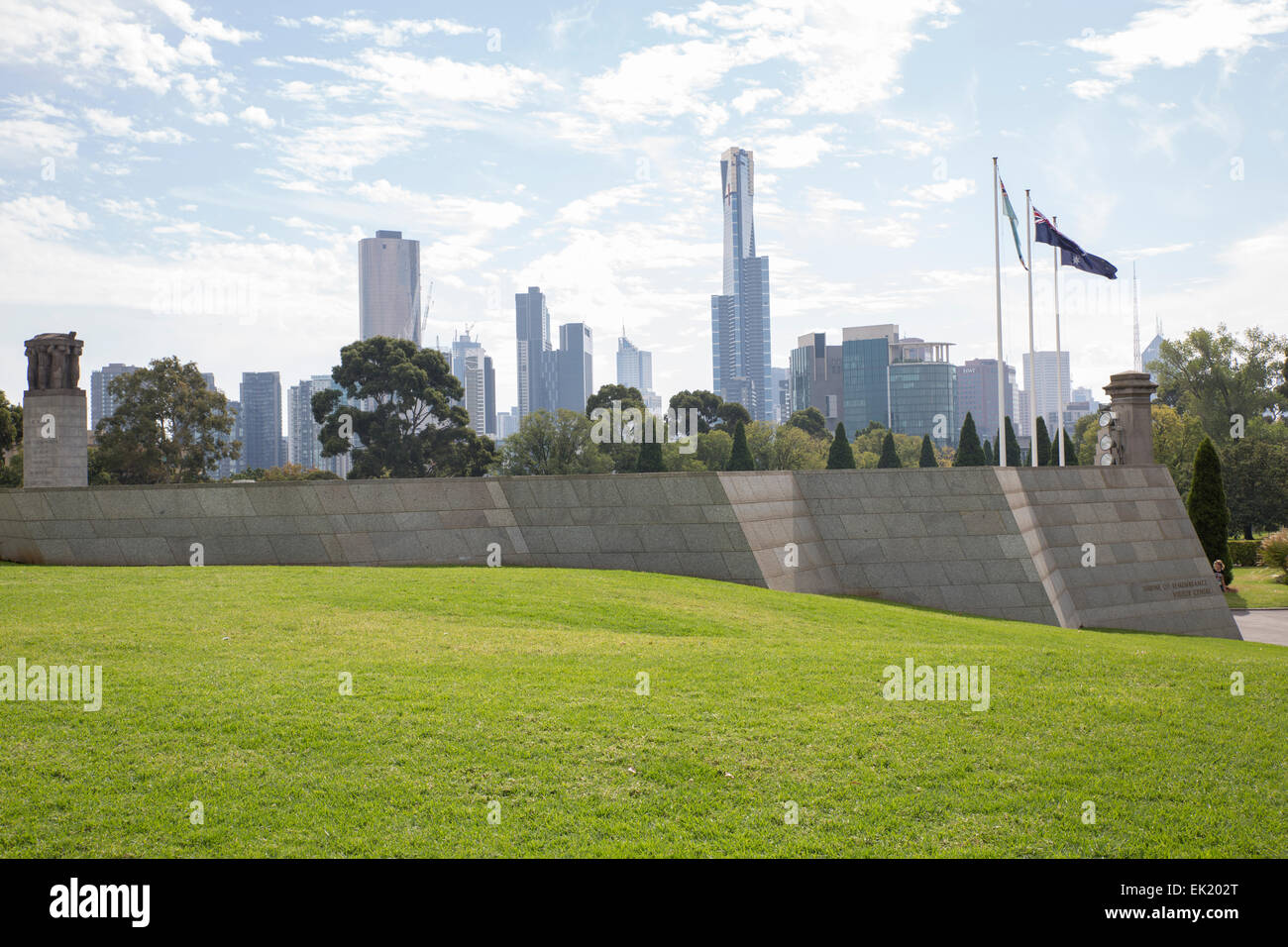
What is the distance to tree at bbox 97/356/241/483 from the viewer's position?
57.5 m

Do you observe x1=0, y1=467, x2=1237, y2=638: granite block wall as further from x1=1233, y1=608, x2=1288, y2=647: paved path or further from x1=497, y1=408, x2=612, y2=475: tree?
x1=497, y1=408, x2=612, y2=475: tree

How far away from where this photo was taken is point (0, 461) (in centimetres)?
5419

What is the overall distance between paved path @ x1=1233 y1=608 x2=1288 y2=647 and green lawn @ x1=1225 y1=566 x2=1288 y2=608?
1.04m

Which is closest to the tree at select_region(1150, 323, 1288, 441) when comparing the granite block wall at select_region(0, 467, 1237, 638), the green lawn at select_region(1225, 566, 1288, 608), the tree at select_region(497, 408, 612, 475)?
the green lawn at select_region(1225, 566, 1288, 608)

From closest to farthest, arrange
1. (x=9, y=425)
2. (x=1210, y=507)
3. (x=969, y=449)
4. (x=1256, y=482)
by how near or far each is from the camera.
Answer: (x=1210, y=507) → (x=9, y=425) → (x=1256, y=482) → (x=969, y=449)

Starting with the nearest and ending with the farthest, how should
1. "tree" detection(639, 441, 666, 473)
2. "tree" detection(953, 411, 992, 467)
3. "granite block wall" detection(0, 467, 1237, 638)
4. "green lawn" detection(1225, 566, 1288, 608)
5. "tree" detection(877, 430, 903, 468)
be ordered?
"granite block wall" detection(0, 467, 1237, 638)
"green lawn" detection(1225, 566, 1288, 608)
"tree" detection(953, 411, 992, 467)
"tree" detection(639, 441, 666, 473)
"tree" detection(877, 430, 903, 468)

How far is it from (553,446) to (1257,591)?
145 ft

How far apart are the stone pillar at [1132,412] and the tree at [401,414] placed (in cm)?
4412

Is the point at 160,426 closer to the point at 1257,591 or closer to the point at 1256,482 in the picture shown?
the point at 1257,591

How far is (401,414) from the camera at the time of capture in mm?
64500

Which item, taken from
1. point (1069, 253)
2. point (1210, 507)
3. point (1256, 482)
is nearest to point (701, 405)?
point (1256, 482)

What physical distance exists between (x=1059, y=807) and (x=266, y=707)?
→ 7.05 m
